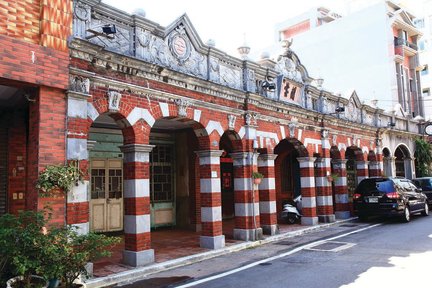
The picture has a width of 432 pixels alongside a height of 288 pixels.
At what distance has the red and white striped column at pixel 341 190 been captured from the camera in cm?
1773

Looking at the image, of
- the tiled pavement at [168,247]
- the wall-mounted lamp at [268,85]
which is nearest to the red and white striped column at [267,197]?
the tiled pavement at [168,247]

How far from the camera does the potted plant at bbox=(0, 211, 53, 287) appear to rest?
5.53 metres

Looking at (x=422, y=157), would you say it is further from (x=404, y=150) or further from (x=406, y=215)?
(x=406, y=215)

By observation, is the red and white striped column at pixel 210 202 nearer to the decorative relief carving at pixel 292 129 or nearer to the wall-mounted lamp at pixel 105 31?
the decorative relief carving at pixel 292 129

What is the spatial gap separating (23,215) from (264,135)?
8.64 meters

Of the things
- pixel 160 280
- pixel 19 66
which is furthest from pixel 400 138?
pixel 19 66

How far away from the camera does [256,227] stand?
12.1m

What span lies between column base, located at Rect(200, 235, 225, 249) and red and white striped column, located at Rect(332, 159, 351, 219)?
346 inches

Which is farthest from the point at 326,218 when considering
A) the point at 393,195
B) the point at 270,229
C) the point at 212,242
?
the point at 212,242

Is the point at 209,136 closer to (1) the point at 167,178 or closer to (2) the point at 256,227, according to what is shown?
(2) the point at 256,227

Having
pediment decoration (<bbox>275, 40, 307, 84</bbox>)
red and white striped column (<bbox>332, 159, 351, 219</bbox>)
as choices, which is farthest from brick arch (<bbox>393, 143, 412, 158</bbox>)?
pediment decoration (<bbox>275, 40, 307, 84</bbox>)

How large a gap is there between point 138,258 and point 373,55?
26622 millimetres

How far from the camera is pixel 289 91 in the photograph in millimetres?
14742

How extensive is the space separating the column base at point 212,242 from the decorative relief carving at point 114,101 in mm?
4512
